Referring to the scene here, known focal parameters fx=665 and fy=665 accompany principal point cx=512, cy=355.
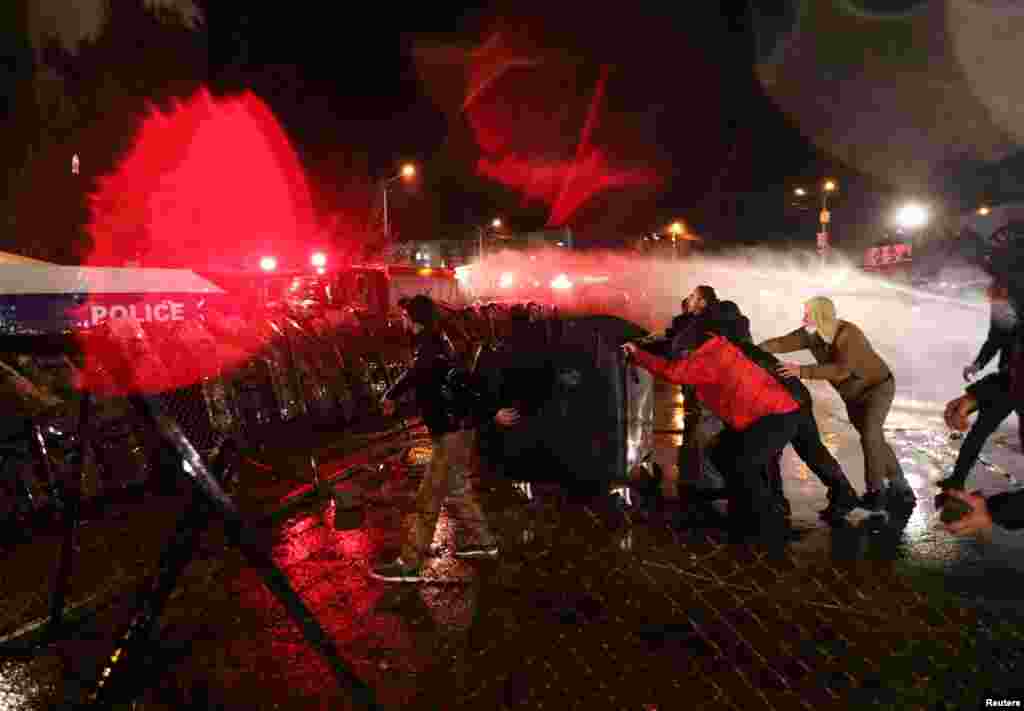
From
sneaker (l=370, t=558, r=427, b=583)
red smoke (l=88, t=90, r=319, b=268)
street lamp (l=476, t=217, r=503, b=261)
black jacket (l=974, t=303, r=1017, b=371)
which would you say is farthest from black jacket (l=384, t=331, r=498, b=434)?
street lamp (l=476, t=217, r=503, b=261)

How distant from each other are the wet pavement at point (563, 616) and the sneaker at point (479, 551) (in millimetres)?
116

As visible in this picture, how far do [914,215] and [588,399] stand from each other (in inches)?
1569

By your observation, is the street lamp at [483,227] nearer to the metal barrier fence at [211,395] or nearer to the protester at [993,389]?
the metal barrier fence at [211,395]

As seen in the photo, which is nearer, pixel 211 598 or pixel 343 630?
pixel 343 630

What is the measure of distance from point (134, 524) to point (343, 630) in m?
3.07

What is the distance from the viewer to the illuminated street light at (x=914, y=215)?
3756 centimetres

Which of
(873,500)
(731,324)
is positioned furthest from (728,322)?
(873,500)

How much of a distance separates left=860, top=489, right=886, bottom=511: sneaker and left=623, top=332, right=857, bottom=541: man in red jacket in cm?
94

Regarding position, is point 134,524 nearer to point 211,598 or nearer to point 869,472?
point 211,598

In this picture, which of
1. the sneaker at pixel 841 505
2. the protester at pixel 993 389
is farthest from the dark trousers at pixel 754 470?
the protester at pixel 993 389

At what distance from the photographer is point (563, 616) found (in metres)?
3.81

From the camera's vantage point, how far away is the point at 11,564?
497 cm

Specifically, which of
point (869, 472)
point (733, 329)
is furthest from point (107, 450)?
point (869, 472)

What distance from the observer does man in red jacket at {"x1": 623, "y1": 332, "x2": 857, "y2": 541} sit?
4629 mm
